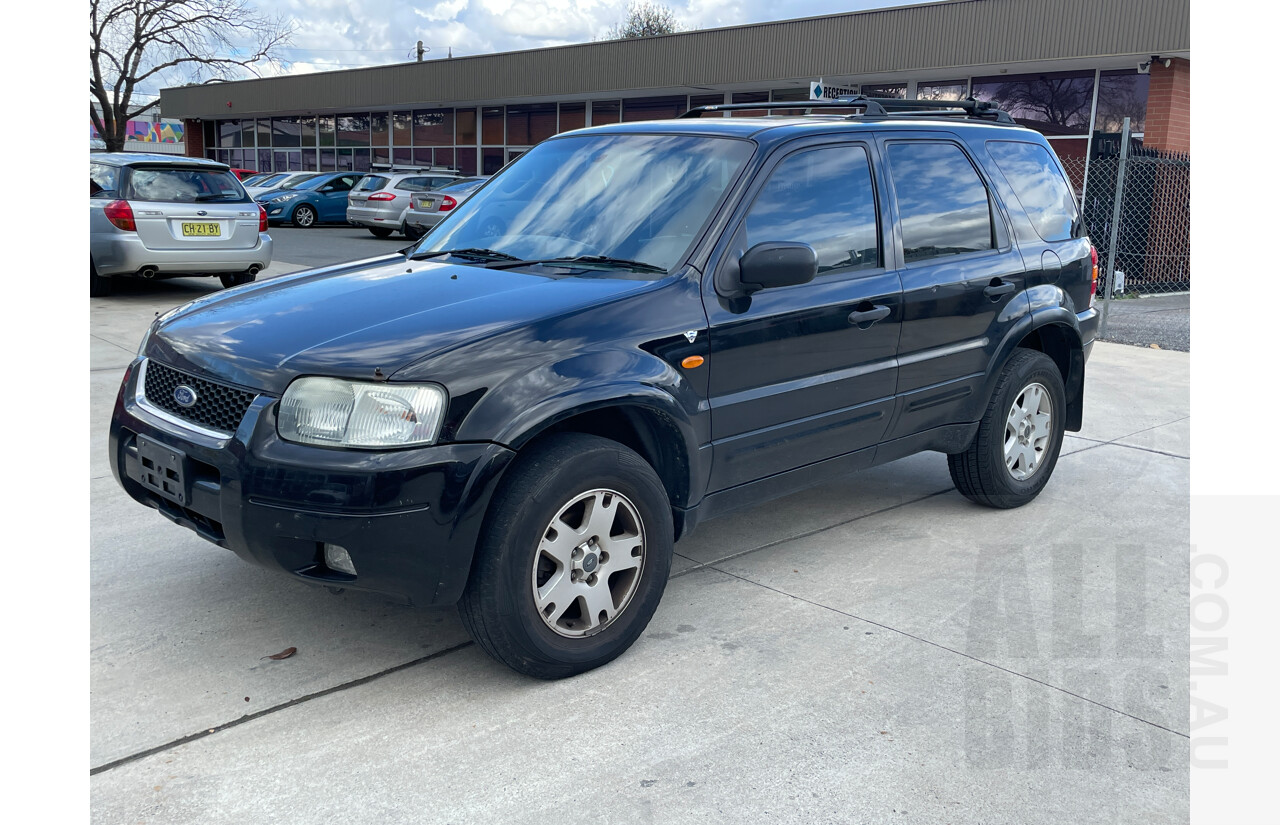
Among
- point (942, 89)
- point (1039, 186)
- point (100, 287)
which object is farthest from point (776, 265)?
point (942, 89)

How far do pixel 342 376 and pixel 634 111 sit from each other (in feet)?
82.8

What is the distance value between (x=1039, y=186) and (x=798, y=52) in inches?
709

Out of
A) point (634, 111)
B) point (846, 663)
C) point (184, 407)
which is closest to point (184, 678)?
point (184, 407)

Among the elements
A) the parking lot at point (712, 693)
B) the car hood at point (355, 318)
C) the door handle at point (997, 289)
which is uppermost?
the door handle at point (997, 289)

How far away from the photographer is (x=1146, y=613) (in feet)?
13.7

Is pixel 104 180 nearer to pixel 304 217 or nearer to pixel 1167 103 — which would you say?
pixel 304 217

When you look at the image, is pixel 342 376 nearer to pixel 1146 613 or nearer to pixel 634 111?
pixel 1146 613

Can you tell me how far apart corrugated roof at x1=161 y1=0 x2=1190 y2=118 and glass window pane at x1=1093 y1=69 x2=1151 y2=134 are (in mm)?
1522

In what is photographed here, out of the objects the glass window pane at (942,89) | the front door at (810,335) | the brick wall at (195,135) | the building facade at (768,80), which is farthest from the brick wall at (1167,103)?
the brick wall at (195,135)

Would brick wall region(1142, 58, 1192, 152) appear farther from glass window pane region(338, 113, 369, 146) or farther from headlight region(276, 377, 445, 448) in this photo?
glass window pane region(338, 113, 369, 146)

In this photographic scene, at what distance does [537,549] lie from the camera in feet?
10.9

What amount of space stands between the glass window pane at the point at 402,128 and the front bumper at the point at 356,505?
106 feet

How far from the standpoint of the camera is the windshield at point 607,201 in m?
4.01

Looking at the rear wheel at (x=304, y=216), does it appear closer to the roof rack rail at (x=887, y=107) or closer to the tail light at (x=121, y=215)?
the tail light at (x=121, y=215)
